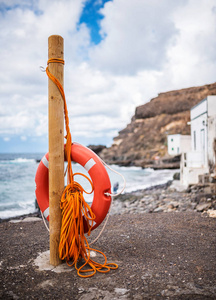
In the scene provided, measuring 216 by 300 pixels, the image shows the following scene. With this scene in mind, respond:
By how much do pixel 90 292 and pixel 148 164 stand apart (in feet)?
111

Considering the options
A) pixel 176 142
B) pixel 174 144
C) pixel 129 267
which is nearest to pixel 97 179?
pixel 129 267

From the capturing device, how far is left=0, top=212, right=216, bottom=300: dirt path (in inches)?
86.2

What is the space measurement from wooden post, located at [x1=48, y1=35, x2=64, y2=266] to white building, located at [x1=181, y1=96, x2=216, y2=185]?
27.1ft

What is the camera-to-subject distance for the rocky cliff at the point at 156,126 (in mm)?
42906

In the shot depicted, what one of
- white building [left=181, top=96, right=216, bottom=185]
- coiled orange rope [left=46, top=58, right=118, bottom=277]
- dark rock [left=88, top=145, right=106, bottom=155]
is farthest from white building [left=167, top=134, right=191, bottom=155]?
dark rock [left=88, top=145, right=106, bottom=155]

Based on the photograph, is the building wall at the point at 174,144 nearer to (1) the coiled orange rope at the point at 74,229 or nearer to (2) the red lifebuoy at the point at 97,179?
(2) the red lifebuoy at the point at 97,179

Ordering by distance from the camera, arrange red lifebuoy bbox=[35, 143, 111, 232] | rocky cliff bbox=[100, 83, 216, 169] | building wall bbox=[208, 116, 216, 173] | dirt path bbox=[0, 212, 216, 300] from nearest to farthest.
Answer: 1. dirt path bbox=[0, 212, 216, 300]
2. red lifebuoy bbox=[35, 143, 111, 232]
3. building wall bbox=[208, 116, 216, 173]
4. rocky cliff bbox=[100, 83, 216, 169]

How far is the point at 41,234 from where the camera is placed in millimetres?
4039

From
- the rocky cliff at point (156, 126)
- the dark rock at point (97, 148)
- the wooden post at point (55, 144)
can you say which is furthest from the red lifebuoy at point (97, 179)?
the dark rock at point (97, 148)

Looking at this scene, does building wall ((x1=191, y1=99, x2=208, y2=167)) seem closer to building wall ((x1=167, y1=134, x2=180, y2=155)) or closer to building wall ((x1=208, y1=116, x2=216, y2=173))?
building wall ((x1=208, y1=116, x2=216, y2=173))

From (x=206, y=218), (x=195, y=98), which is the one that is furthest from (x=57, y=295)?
(x=195, y=98)

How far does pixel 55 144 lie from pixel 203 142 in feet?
34.8

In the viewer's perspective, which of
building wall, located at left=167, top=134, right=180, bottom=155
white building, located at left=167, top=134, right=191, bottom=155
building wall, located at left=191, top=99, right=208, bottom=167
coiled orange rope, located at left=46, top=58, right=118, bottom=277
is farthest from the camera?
building wall, located at left=167, top=134, right=180, bottom=155

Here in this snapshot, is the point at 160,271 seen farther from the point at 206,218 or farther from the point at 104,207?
the point at 206,218
